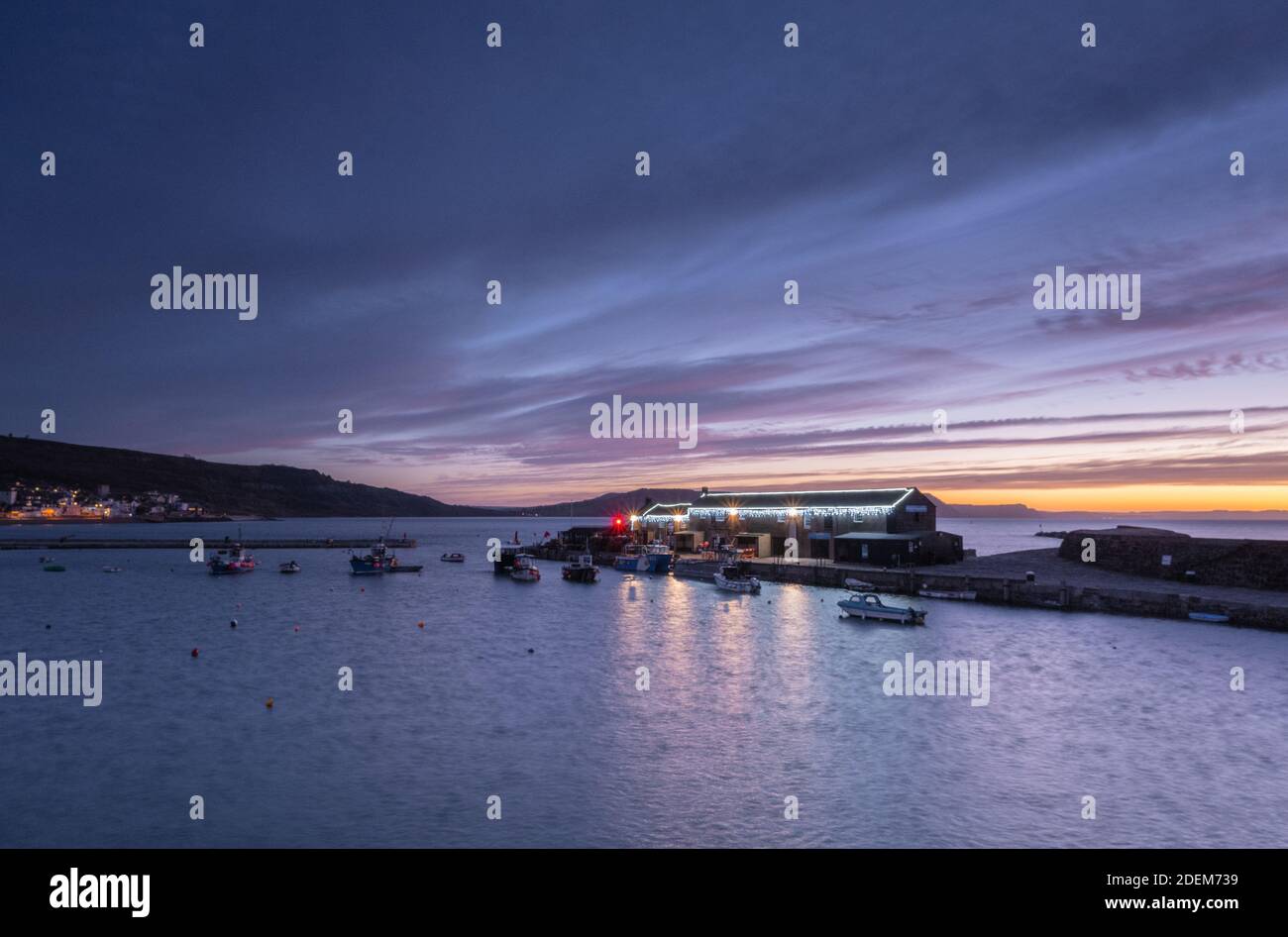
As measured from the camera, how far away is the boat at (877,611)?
187 feet

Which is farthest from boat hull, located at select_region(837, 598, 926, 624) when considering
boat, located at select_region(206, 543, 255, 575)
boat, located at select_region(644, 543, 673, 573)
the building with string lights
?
boat, located at select_region(206, 543, 255, 575)

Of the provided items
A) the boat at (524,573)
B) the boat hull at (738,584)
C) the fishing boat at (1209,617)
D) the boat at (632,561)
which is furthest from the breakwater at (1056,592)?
the boat at (524,573)

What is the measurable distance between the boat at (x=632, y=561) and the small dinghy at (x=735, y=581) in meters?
21.9

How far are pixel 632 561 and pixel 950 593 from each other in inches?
1866

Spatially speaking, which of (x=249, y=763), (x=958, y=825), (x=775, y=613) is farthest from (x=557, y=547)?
(x=958, y=825)

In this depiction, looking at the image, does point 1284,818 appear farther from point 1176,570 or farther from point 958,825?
point 1176,570

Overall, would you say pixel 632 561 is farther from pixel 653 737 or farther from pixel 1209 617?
pixel 653 737

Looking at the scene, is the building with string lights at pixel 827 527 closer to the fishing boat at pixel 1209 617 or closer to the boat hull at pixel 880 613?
the boat hull at pixel 880 613

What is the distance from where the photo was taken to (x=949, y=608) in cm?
6350
